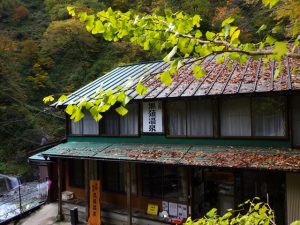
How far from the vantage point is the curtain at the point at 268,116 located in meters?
10.4

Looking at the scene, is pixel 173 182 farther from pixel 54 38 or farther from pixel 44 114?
pixel 54 38

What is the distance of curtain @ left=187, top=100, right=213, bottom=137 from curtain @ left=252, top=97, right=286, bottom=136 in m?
1.69

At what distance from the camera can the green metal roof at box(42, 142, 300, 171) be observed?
9453 millimetres

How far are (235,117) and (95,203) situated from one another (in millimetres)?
7319

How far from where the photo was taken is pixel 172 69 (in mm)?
2166

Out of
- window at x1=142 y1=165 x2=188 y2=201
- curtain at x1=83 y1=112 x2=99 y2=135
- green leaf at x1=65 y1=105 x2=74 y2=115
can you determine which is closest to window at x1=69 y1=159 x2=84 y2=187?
curtain at x1=83 y1=112 x2=99 y2=135

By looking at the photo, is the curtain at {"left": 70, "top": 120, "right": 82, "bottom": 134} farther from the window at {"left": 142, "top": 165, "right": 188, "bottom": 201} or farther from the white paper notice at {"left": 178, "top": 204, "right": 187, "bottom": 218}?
the white paper notice at {"left": 178, "top": 204, "right": 187, "bottom": 218}

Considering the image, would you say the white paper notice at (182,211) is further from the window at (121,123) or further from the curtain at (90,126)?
the curtain at (90,126)

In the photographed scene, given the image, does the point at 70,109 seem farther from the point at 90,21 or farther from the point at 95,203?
the point at 95,203

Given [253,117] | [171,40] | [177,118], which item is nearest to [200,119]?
[177,118]

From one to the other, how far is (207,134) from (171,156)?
1741 mm

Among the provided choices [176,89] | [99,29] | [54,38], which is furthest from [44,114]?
[99,29]

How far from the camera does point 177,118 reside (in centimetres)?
1262

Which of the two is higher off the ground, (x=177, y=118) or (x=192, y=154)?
(x=177, y=118)
